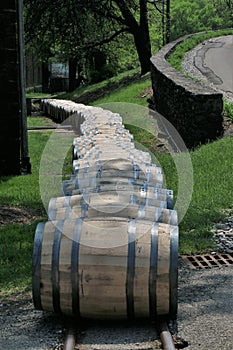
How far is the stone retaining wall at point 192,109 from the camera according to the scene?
14.6 m

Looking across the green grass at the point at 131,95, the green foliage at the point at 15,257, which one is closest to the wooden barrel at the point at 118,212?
the green foliage at the point at 15,257

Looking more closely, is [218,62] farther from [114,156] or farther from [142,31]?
[114,156]

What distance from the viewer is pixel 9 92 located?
13.4m

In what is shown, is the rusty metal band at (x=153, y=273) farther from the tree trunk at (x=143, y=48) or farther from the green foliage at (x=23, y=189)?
the tree trunk at (x=143, y=48)

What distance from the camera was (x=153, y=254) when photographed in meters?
5.28

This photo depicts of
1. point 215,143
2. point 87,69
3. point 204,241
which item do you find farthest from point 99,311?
point 87,69

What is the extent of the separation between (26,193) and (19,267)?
4051mm

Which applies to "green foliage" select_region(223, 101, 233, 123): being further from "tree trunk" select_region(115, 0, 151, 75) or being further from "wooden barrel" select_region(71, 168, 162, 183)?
"tree trunk" select_region(115, 0, 151, 75)

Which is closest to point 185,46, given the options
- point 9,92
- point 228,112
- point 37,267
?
point 228,112

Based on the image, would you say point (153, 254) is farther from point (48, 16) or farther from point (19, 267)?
point (48, 16)

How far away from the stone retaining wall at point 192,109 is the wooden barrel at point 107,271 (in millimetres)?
9489

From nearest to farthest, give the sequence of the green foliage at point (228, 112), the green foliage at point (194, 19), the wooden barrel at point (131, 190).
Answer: the wooden barrel at point (131, 190) → the green foliage at point (228, 112) → the green foliage at point (194, 19)

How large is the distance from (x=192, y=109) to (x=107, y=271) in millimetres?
10138

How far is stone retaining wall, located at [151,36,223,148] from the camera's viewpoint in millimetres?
14594
